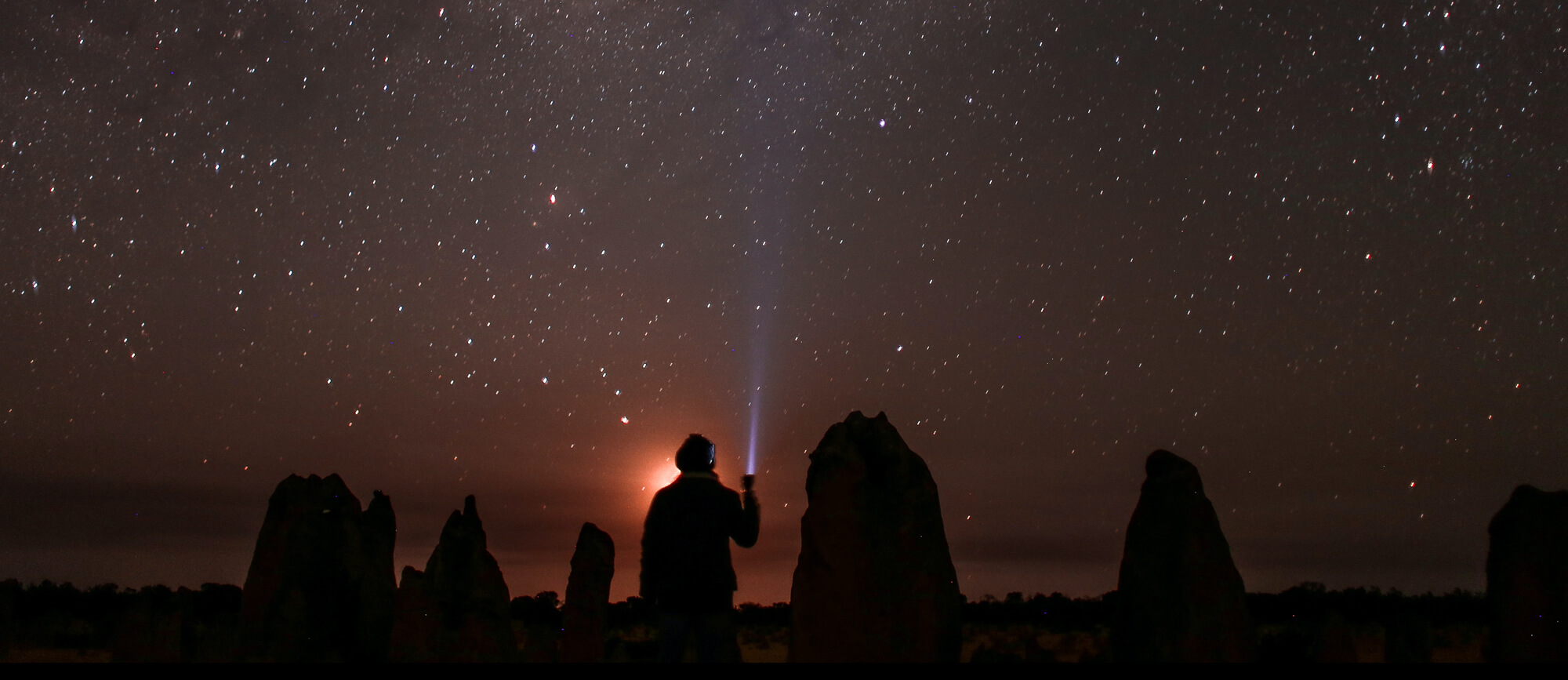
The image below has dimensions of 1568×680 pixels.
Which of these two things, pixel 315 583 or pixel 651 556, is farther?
pixel 315 583

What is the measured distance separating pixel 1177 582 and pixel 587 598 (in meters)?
15.2

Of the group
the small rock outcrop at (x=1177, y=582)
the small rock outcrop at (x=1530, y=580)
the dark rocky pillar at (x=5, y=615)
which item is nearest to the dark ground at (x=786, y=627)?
the dark rocky pillar at (x=5, y=615)

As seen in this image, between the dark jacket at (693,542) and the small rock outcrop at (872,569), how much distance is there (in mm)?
7403

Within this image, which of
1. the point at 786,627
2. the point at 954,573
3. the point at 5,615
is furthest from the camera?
the point at 786,627

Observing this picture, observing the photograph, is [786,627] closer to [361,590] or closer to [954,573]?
[361,590]

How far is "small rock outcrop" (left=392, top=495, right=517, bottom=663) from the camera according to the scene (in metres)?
19.9

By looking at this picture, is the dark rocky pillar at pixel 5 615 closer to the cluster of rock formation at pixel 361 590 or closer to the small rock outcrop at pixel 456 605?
the cluster of rock formation at pixel 361 590

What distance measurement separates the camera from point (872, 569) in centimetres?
1489

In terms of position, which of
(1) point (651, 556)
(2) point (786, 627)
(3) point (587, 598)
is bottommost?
(2) point (786, 627)

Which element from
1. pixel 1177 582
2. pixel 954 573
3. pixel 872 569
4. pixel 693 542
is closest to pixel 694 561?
pixel 693 542

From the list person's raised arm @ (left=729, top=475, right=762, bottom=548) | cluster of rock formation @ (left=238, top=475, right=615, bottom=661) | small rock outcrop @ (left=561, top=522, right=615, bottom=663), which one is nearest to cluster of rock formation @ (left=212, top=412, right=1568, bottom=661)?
cluster of rock formation @ (left=238, top=475, right=615, bottom=661)

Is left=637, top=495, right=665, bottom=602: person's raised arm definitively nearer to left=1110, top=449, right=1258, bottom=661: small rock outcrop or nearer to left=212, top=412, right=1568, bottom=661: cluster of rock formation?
left=212, top=412, right=1568, bottom=661: cluster of rock formation

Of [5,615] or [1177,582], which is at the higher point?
[1177,582]

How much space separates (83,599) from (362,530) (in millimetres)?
65214
